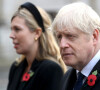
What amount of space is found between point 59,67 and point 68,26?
1.29m

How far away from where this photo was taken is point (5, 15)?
2202 centimetres

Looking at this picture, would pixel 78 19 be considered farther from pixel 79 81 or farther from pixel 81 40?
pixel 79 81

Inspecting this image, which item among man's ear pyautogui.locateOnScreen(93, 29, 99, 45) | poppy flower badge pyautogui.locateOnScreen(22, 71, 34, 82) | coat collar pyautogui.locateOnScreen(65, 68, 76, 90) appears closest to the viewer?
man's ear pyautogui.locateOnScreen(93, 29, 99, 45)

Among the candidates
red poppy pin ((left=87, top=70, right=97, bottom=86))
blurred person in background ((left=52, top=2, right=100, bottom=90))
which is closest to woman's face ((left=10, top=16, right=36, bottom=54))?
blurred person in background ((left=52, top=2, right=100, bottom=90))

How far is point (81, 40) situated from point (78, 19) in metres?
0.17

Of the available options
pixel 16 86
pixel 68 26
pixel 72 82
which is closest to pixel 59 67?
pixel 16 86

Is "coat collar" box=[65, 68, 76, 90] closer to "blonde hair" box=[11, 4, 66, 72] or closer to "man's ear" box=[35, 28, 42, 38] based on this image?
"blonde hair" box=[11, 4, 66, 72]

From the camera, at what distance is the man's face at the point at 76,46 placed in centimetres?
320

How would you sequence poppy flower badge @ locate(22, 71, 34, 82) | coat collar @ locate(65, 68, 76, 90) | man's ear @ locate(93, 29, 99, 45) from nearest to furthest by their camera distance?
man's ear @ locate(93, 29, 99, 45), coat collar @ locate(65, 68, 76, 90), poppy flower badge @ locate(22, 71, 34, 82)

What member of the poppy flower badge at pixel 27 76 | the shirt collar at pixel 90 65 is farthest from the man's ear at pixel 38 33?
the shirt collar at pixel 90 65

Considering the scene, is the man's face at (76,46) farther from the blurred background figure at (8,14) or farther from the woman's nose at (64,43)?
the blurred background figure at (8,14)

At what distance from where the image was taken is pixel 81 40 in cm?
320

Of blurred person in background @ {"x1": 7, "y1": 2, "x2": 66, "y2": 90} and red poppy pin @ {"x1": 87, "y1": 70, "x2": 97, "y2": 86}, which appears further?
blurred person in background @ {"x1": 7, "y1": 2, "x2": 66, "y2": 90}

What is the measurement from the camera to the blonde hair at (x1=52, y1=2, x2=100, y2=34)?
3.18m
